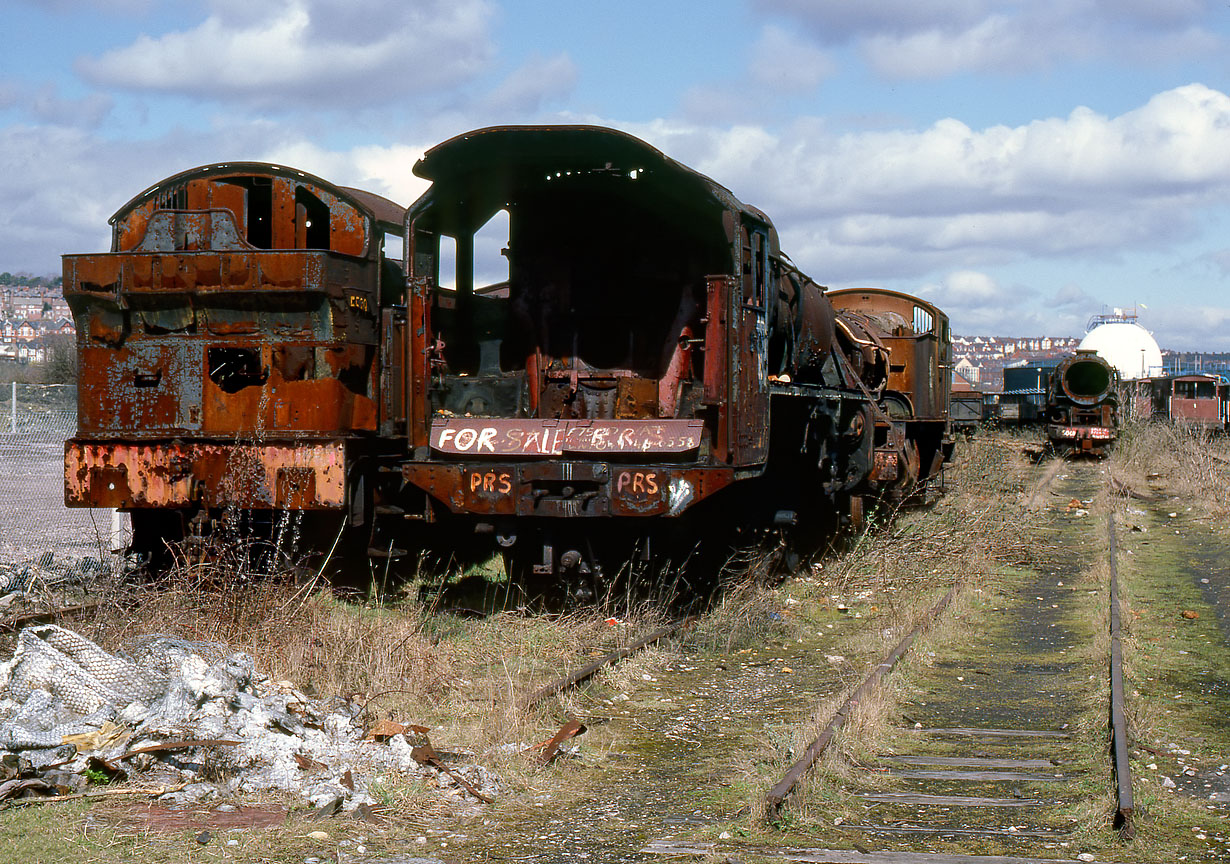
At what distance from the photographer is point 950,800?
5797mm

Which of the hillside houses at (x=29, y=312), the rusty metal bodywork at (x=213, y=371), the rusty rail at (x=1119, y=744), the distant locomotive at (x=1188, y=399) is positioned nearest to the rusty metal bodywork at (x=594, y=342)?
the rusty metal bodywork at (x=213, y=371)

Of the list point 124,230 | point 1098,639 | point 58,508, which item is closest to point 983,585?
point 1098,639

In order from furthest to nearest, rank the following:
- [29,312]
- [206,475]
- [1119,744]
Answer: [29,312]
[206,475]
[1119,744]

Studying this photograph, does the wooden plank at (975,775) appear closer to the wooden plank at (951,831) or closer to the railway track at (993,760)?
the railway track at (993,760)

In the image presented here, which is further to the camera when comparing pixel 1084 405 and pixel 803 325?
pixel 1084 405

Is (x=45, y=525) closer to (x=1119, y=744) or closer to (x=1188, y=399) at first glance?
(x=1119, y=744)

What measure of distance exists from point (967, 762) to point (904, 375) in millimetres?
12587

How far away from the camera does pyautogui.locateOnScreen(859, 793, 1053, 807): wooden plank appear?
18.8 ft

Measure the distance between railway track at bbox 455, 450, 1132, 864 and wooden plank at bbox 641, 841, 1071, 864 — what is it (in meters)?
0.01

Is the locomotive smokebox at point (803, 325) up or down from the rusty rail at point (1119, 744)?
up

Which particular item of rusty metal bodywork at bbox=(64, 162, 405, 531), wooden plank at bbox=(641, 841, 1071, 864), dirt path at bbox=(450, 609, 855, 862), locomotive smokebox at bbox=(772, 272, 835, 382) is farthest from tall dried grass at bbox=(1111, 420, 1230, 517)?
wooden plank at bbox=(641, 841, 1071, 864)

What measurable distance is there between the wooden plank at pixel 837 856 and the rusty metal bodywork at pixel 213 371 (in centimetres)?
478

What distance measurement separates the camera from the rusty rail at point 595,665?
7091 millimetres

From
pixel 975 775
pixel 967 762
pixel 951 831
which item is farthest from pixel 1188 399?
pixel 951 831
